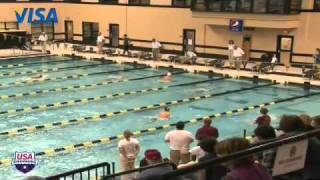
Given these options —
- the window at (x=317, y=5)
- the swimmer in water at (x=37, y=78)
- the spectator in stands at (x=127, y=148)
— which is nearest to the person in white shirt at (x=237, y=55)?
the window at (x=317, y=5)

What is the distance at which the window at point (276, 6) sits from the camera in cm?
2447

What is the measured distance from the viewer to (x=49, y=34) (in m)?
35.7

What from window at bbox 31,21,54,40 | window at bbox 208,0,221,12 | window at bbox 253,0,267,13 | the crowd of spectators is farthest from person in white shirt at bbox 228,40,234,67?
the crowd of spectators

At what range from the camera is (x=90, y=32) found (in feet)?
115

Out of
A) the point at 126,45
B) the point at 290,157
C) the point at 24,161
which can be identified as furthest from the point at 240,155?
the point at 126,45

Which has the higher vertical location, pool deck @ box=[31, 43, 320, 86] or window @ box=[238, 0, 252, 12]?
window @ box=[238, 0, 252, 12]

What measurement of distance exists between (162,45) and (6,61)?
377 inches

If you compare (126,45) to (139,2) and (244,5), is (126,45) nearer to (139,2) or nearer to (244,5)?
(139,2)

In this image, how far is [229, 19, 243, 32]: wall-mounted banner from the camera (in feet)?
85.8

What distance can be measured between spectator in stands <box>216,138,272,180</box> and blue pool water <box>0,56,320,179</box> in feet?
25.4

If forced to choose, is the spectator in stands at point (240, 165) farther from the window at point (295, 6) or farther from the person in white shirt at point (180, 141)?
the window at point (295, 6)

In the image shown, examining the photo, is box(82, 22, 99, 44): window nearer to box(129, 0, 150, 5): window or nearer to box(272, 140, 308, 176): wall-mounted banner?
box(129, 0, 150, 5): window

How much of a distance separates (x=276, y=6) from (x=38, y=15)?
58.7ft

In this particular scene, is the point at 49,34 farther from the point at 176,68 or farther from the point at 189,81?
the point at 189,81
